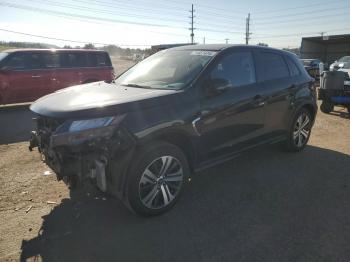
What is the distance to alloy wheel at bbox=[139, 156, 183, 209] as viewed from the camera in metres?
3.44

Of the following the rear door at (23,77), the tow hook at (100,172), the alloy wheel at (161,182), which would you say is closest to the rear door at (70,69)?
the rear door at (23,77)

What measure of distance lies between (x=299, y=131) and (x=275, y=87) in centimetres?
125

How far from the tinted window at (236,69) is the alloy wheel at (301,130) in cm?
163

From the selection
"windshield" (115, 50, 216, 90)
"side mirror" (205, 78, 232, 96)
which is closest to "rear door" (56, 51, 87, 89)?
"windshield" (115, 50, 216, 90)

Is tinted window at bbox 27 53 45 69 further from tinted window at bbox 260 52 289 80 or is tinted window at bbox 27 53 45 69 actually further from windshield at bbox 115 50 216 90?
tinted window at bbox 260 52 289 80

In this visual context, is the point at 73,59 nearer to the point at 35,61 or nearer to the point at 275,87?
the point at 35,61

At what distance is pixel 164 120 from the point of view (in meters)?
3.42

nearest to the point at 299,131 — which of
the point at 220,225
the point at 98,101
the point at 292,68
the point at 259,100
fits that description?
the point at 292,68

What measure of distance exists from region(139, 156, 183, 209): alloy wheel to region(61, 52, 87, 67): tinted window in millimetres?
8637

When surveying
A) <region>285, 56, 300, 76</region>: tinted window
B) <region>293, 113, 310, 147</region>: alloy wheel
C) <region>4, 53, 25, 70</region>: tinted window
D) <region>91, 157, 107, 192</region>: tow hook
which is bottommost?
<region>293, 113, 310, 147</region>: alloy wheel

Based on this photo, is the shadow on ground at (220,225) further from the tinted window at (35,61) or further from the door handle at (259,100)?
the tinted window at (35,61)

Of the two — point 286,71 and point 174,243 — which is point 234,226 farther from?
point 286,71

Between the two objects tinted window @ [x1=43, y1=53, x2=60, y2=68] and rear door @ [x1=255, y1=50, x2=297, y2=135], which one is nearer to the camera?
rear door @ [x1=255, y1=50, x2=297, y2=135]

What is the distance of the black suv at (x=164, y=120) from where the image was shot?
122 inches
